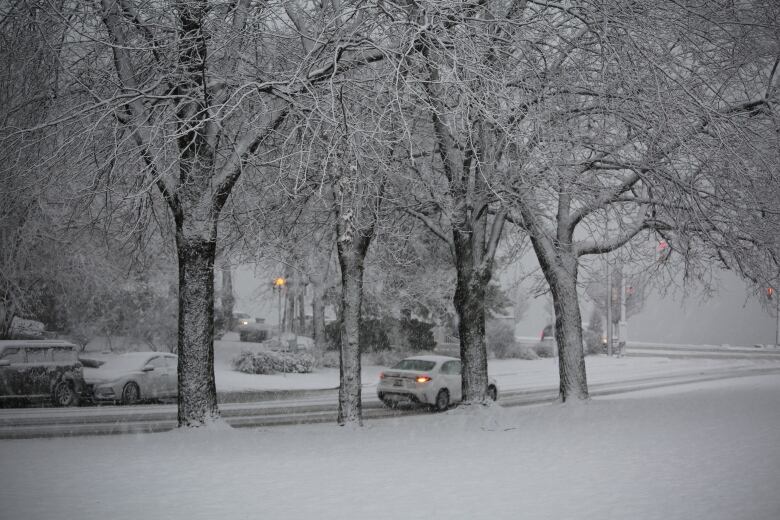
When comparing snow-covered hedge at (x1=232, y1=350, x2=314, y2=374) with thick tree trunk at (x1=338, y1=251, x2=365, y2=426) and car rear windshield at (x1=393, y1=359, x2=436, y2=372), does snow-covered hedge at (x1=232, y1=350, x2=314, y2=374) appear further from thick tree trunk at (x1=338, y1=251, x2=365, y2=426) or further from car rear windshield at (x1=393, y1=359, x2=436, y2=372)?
thick tree trunk at (x1=338, y1=251, x2=365, y2=426)

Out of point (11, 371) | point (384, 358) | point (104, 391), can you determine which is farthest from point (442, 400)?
point (384, 358)

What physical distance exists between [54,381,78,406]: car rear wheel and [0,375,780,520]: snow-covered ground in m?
8.69

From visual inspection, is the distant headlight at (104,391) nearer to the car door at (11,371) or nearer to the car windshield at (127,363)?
the car windshield at (127,363)

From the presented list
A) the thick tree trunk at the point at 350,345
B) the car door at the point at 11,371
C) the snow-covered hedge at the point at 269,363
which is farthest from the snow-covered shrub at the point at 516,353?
the thick tree trunk at the point at 350,345

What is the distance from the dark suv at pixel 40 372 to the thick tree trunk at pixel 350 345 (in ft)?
31.8

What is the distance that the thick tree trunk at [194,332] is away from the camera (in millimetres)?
12375

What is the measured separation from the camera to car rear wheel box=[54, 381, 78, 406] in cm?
2038

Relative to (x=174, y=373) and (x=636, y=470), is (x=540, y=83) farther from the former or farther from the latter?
(x=174, y=373)

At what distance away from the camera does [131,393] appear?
2169 cm

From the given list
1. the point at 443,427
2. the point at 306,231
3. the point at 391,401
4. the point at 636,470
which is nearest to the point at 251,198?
the point at 306,231

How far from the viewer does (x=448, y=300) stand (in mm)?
38125

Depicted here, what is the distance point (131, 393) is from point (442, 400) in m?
8.88

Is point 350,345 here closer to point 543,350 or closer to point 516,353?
point 516,353

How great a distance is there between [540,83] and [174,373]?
1529 centimetres
